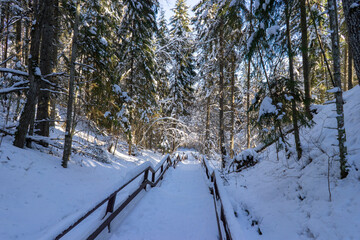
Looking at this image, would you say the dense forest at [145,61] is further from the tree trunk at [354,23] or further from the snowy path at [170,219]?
the snowy path at [170,219]

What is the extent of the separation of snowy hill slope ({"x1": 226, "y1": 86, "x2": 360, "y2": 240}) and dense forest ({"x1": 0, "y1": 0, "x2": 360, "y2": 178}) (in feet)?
1.40

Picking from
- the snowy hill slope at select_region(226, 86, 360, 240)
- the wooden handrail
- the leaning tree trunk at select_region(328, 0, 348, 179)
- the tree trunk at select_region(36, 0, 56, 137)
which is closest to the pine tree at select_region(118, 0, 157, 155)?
the tree trunk at select_region(36, 0, 56, 137)

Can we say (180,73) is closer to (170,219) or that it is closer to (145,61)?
(145,61)

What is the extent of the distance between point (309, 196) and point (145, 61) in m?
11.1

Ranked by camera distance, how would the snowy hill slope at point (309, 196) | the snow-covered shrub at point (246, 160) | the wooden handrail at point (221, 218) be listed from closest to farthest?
1. the wooden handrail at point (221, 218)
2. the snowy hill slope at point (309, 196)
3. the snow-covered shrub at point (246, 160)

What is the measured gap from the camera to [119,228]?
3.12 meters

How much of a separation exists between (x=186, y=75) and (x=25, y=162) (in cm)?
1615

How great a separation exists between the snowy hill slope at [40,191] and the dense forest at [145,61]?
0.76 m

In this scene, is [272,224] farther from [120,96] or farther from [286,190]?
[120,96]

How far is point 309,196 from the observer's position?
12.0 ft

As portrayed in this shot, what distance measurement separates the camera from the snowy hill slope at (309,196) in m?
2.88

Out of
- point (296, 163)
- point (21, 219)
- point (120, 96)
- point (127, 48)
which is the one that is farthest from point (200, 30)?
point (21, 219)

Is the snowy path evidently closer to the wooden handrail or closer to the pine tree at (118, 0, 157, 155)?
the wooden handrail

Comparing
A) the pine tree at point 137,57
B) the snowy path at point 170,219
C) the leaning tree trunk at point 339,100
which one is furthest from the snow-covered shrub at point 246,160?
the pine tree at point 137,57
